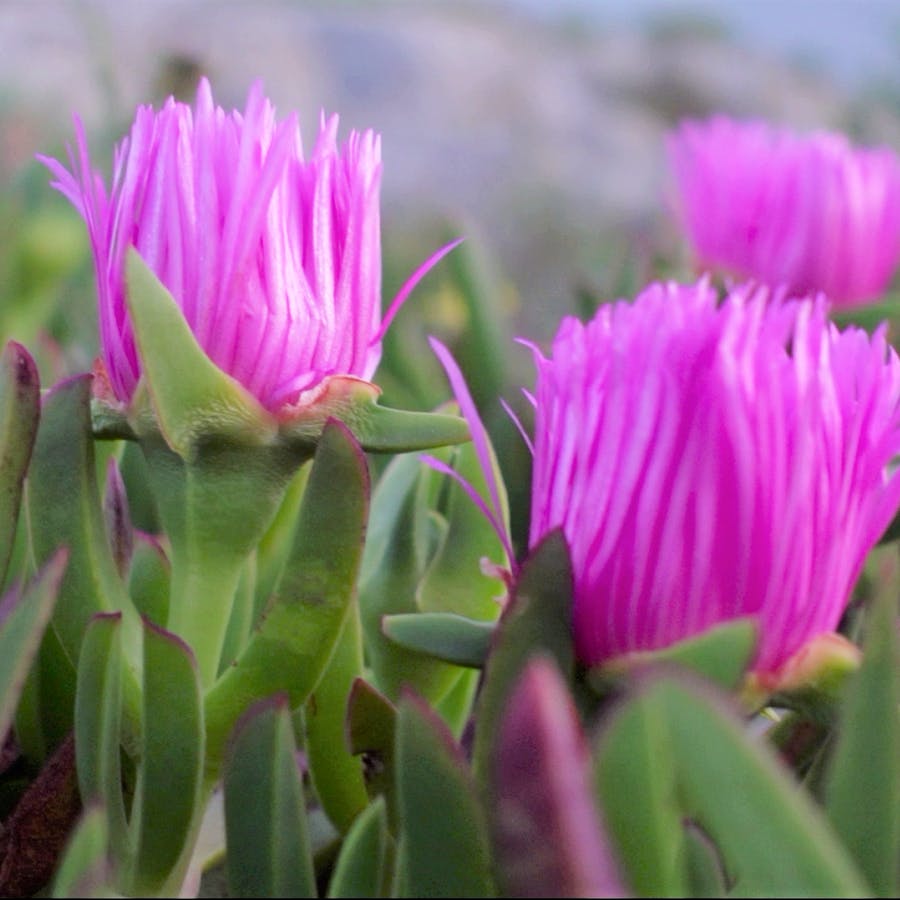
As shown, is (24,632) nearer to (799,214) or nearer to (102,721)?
(102,721)

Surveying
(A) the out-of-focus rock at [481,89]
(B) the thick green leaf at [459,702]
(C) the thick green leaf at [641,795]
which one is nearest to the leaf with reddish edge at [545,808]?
(C) the thick green leaf at [641,795]

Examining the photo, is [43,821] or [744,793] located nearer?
[744,793]

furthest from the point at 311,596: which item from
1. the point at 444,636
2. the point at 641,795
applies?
the point at 641,795

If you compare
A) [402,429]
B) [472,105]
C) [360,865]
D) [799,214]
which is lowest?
[360,865]

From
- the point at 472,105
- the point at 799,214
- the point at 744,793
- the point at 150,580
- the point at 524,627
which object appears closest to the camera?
the point at 744,793

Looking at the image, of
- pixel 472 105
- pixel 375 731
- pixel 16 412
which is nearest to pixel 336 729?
Answer: pixel 375 731

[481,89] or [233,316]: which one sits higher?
[481,89]

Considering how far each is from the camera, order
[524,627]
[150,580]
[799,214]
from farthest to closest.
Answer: [799,214]
[150,580]
[524,627]
